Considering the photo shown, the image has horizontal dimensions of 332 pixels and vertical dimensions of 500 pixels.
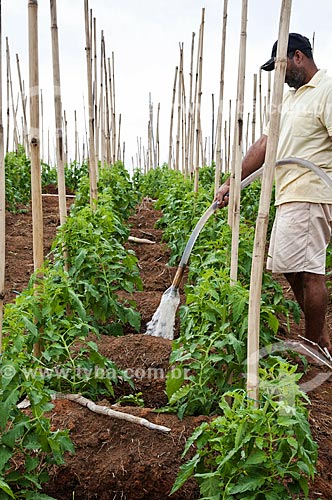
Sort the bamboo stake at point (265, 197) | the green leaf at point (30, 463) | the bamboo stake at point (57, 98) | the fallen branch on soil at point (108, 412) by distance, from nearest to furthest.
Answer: the bamboo stake at point (265, 197) → the green leaf at point (30, 463) → the fallen branch on soil at point (108, 412) → the bamboo stake at point (57, 98)

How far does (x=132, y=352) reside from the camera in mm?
3398

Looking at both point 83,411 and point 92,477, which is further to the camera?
point 83,411

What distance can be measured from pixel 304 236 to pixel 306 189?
283 mm

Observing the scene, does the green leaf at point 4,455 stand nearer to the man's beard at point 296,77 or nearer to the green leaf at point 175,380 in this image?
the green leaf at point 175,380

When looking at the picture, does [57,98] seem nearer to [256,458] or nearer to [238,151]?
[238,151]

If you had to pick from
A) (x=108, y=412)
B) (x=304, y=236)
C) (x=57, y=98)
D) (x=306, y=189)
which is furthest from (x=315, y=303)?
(x=57, y=98)

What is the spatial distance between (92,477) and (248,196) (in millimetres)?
4889

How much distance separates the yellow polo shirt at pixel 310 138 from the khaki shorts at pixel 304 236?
7 cm

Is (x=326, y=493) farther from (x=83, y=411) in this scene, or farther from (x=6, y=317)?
(x=6, y=317)

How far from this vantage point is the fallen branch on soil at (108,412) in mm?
2564

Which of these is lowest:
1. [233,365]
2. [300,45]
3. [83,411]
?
[83,411]

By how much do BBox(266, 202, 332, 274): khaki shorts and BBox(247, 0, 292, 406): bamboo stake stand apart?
183 centimetres

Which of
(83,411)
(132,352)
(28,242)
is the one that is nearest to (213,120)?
(28,242)

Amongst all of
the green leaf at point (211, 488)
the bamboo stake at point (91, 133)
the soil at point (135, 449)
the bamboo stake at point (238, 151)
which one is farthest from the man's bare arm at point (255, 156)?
the green leaf at point (211, 488)
